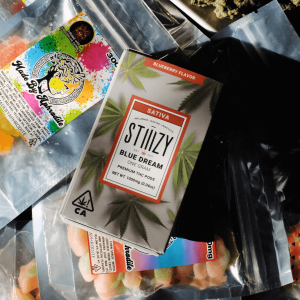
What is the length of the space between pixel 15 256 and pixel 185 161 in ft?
1.76

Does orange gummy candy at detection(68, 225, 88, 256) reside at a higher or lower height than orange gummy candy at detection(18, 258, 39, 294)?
higher

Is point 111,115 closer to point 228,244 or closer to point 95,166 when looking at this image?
point 95,166

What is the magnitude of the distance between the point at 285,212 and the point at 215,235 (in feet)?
0.64

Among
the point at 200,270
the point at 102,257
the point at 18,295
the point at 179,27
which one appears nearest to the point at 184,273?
the point at 200,270

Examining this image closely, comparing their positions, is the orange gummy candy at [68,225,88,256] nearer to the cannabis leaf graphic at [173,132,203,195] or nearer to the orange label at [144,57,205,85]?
the cannabis leaf graphic at [173,132,203,195]

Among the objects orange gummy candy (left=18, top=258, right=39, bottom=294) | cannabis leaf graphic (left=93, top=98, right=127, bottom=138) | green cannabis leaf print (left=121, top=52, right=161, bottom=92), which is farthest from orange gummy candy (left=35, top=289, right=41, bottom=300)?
green cannabis leaf print (left=121, top=52, right=161, bottom=92)

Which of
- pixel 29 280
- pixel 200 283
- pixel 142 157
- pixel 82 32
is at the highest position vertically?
pixel 82 32

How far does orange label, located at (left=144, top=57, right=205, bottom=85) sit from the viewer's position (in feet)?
1.45

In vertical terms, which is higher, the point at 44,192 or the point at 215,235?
the point at 44,192

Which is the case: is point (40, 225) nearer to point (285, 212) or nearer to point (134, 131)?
point (134, 131)

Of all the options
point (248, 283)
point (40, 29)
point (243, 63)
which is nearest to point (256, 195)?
point (248, 283)

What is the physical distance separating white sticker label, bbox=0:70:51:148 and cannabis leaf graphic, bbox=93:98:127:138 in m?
0.19

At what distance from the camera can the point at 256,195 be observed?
0.59m

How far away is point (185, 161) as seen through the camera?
431mm
